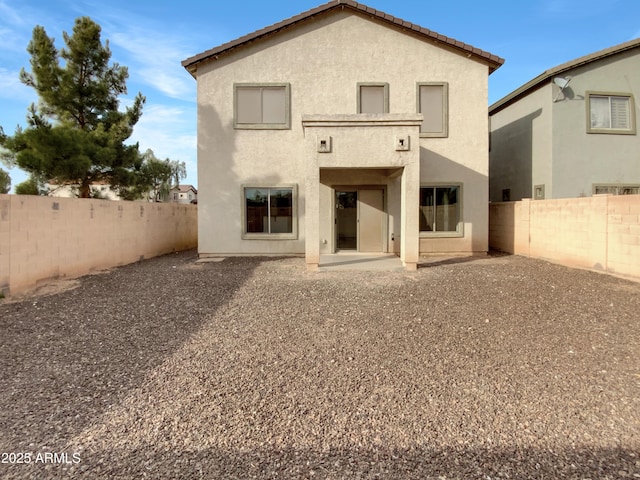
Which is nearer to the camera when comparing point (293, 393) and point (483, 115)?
point (293, 393)

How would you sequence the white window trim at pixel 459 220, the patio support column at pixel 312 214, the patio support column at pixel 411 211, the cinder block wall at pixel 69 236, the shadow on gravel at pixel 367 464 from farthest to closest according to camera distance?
1. the white window trim at pixel 459 220
2. the patio support column at pixel 411 211
3. the patio support column at pixel 312 214
4. the cinder block wall at pixel 69 236
5. the shadow on gravel at pixel 367 464

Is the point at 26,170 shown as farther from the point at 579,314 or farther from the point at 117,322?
the point at 579,314

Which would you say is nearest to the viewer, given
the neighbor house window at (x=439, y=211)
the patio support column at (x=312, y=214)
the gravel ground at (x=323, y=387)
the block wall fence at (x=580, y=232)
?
the gravel ground at (x=323, y=387)

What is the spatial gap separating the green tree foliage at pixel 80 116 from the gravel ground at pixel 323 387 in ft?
34.2

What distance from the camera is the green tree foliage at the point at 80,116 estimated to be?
50.3 feet

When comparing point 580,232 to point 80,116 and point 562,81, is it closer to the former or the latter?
point 562,81

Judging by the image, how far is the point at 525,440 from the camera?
2.96 meters

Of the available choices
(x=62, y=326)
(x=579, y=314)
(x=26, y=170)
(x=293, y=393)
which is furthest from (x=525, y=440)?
(x=26, y=170)

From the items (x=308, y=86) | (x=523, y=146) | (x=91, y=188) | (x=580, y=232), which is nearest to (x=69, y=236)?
(x=308, y=86)

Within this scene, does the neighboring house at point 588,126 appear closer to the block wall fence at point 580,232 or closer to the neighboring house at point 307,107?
the block wall fence at point 580,232

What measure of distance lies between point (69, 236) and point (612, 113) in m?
19.2

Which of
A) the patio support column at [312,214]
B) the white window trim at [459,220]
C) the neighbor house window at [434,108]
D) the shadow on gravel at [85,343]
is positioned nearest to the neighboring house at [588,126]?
the white window trim at [459,220]

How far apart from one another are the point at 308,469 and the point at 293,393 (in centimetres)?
108

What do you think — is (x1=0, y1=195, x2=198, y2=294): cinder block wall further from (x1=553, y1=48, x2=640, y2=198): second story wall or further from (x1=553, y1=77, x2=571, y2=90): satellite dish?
(x1=553, y1=77, x2=571, y2=90): satellite dish
